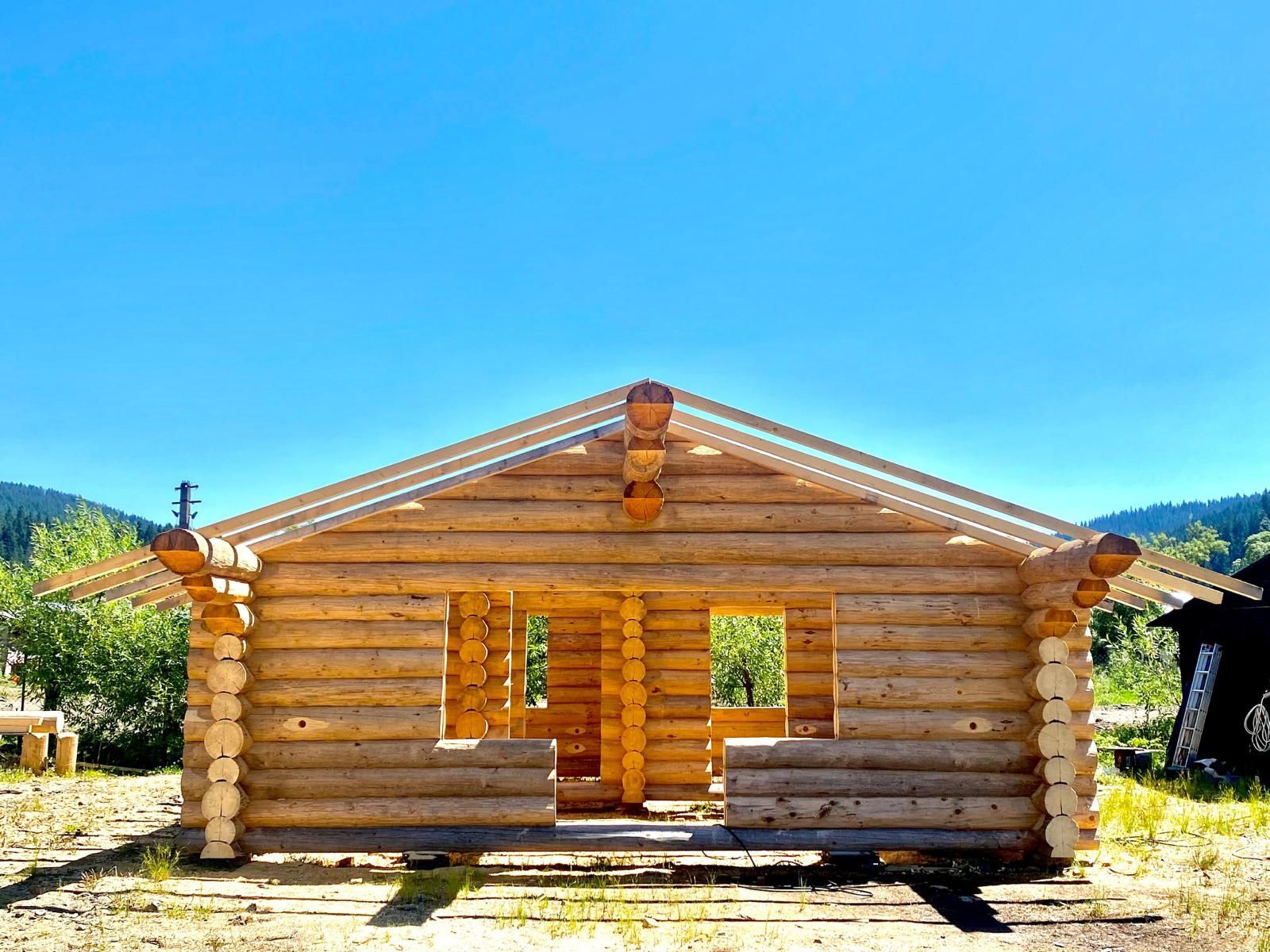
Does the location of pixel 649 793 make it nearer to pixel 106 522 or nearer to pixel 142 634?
pixel 142 634

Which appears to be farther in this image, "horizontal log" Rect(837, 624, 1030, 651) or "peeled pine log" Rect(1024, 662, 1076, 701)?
"horizontal log" Rect(837, 624, 1030, 651)

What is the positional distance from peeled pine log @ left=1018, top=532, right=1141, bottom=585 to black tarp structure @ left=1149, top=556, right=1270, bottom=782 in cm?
871

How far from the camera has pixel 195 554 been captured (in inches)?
282

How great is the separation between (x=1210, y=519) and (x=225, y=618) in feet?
409

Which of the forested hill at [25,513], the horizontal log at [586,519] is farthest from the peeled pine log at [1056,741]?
the forested hill at [25,513]

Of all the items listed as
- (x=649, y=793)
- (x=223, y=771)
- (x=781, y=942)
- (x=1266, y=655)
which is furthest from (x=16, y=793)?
(x=1266, y=655)

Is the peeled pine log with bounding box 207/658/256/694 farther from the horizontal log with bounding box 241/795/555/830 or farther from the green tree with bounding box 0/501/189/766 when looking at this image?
the green tree with bounding box 0/501/189/766

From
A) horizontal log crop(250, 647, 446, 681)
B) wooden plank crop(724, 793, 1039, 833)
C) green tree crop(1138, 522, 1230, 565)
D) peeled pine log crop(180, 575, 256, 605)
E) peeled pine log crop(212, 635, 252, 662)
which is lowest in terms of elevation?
wooden plank crop(724, 793, 1039, 833)

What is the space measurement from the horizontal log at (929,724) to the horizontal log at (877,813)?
1.90ft

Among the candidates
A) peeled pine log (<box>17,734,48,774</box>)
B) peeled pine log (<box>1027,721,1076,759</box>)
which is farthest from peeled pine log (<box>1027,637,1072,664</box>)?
peeled pine log (<box>17,734,48,774</box>)

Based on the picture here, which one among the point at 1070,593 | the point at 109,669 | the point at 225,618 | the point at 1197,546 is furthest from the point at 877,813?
the point at 1197,546

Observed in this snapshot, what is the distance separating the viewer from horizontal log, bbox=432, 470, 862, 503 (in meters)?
8.87

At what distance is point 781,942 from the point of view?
6.19 meters

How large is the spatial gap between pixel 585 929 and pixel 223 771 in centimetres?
381
